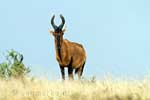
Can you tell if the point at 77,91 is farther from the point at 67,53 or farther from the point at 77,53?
the point at 77,53

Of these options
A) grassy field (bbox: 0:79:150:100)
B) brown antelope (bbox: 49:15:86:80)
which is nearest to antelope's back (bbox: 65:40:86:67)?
brown antelope (bbox: 49:15:86:80)

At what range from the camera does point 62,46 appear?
2528 cm

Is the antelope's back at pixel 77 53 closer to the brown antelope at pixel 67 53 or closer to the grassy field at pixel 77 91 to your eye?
the brown antelope at pixel 67 53

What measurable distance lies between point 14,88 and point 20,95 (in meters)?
1.29

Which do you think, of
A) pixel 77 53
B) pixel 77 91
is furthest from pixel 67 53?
pixel 77 91

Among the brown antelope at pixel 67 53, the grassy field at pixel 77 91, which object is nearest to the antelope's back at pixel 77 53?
the brown antelope at pixel 67 53

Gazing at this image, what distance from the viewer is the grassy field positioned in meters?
13.8

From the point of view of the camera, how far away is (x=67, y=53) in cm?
2583

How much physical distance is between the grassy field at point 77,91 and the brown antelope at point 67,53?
7924mm

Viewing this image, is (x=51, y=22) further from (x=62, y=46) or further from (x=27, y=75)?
(x=27, y=75)

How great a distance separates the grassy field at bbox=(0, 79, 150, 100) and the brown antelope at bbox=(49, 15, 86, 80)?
7.92 m

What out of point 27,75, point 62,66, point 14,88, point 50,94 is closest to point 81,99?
point 50,94

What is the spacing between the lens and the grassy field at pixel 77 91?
1377 centimetres

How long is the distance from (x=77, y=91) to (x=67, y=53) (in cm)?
1137
